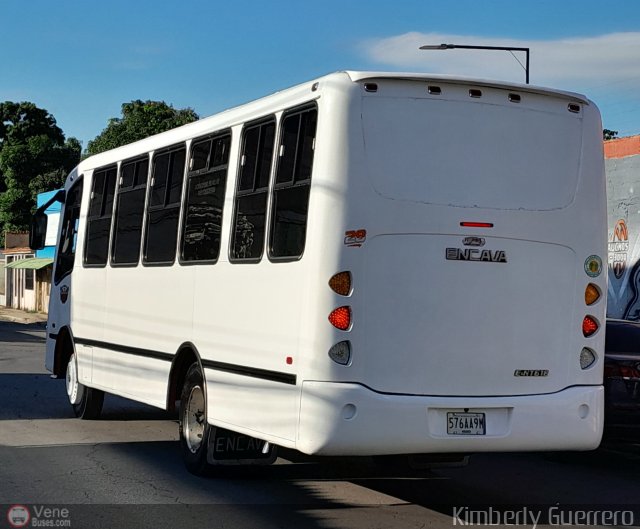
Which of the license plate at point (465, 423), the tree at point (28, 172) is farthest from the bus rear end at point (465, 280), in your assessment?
the tree at point (28, 172)

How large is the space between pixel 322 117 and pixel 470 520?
10.1 feet

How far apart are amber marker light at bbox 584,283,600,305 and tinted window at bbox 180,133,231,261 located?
3.06 m

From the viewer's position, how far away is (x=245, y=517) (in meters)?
8.01

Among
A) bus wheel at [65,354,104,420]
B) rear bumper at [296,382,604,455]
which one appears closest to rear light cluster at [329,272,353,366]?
rear bumper at [296,382,604,455]

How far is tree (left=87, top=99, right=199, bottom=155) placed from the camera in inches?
2270

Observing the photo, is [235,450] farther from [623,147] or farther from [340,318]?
[623,147]

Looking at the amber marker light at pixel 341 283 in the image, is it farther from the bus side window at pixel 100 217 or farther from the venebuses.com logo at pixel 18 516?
the bus side window at pixel 100 217

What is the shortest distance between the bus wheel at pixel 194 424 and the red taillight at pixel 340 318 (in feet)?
7.43

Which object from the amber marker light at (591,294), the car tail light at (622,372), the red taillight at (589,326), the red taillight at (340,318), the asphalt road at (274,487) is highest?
the amber marker light at (591,294)

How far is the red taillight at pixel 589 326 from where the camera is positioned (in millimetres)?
8406

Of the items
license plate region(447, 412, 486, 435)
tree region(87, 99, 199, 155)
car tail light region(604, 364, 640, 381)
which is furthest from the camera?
tree region(87, 99, 199, 155)

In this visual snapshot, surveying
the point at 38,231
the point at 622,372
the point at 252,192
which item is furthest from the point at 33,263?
the point at 252,192

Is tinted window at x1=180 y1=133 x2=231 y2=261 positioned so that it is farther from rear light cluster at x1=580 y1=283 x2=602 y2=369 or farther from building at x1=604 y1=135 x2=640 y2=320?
building at x1=604 y1=135 x2=640 y2=320

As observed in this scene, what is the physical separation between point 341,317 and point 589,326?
2.02m
